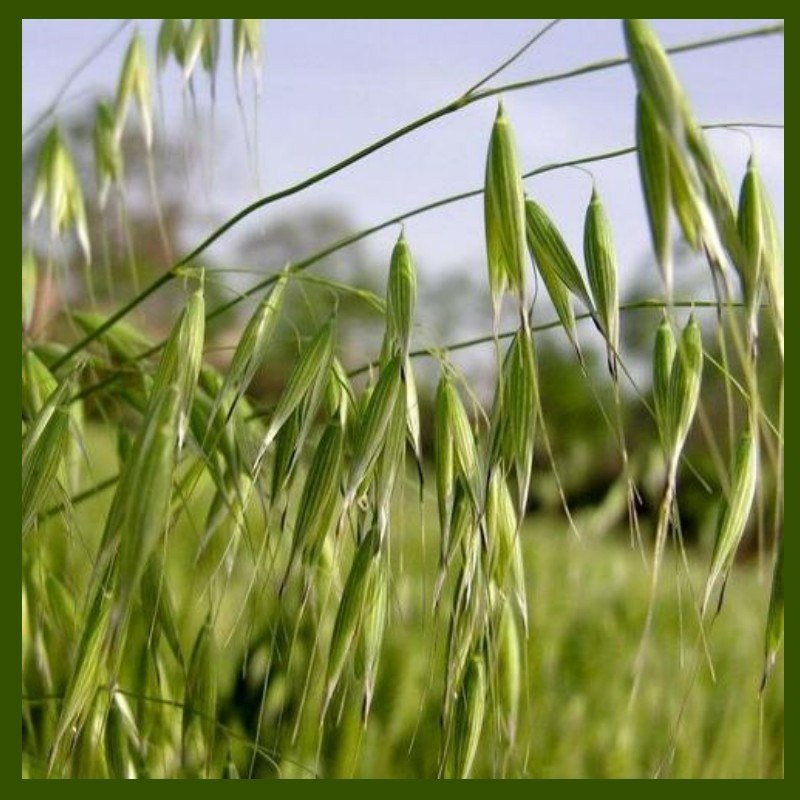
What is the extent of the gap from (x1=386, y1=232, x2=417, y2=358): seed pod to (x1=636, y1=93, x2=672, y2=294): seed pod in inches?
5.5

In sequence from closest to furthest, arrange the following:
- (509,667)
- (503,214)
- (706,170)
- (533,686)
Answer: (706,170) < (503,214) < (509,667) < (533,686)

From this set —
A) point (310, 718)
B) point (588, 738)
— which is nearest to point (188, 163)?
point (310, 718)

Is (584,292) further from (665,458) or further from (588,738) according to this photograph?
(588,738)

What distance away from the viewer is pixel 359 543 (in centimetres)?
65

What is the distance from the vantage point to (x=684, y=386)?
0.64 metres

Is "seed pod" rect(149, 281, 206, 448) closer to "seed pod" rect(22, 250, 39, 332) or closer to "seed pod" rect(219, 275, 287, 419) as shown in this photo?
"seed pod" rect(219, 275, 287, 419)

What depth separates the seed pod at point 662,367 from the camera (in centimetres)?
65

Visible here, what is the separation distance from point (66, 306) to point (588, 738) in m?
1.20

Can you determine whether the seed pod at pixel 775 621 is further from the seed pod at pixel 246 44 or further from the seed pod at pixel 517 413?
the seed pod at pixel 246 44

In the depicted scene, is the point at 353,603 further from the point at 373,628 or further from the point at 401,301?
the point at 401,301

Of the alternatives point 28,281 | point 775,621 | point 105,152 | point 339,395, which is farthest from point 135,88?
point 775,621

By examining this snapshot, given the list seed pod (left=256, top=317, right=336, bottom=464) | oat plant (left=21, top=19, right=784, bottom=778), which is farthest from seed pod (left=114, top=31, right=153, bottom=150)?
seed pod (left=256, top=317, right=336, bottom=464)

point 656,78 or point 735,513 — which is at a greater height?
point 656,78

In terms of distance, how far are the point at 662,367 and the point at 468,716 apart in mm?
220
